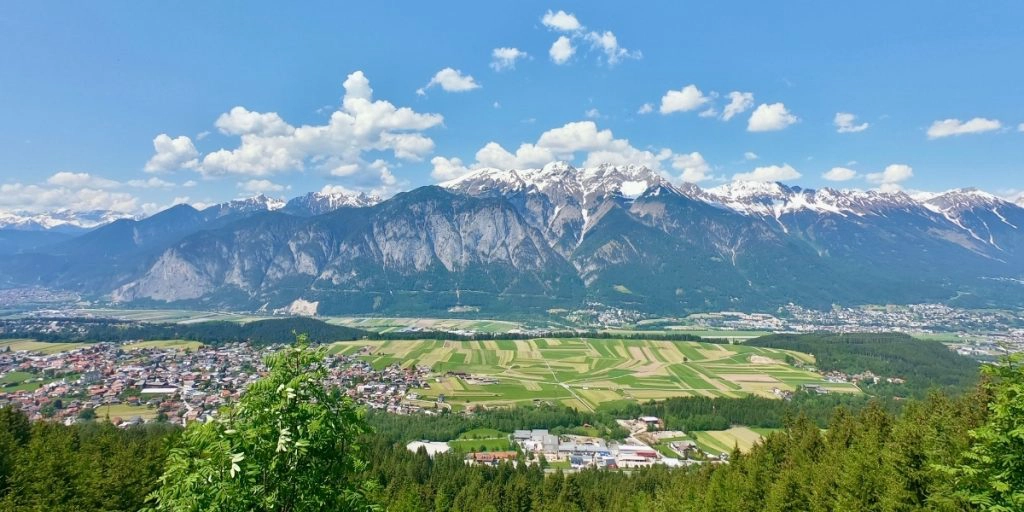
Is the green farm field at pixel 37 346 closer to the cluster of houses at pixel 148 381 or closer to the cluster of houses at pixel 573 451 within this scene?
the cluster of houses at pixel 148 381

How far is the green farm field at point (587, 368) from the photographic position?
107062 mm

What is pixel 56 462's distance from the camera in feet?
89.9

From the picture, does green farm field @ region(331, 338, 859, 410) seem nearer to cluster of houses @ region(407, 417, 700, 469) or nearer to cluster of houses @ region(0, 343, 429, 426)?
cluster of houses @ region(0, 343, 429, 426)

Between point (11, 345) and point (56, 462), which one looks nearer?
point (56, 462)

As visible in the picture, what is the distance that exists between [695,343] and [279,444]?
17461 cm

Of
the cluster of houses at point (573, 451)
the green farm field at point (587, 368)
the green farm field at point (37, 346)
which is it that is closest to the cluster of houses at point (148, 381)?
the green farm field at point (37, 346)

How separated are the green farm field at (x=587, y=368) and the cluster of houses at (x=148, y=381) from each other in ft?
33.7

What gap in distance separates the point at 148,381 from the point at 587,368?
3856 inches

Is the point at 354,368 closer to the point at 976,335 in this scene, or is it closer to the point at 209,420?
the point at 209,420

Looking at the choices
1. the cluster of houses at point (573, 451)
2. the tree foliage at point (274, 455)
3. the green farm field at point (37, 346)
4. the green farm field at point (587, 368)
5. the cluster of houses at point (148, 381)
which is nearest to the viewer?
the tree foliage at point (274, 455)

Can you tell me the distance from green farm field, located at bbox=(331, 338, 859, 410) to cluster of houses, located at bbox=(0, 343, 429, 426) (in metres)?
10.3

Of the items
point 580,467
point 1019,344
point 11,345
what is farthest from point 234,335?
point 1019,344

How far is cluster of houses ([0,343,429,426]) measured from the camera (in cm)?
8200

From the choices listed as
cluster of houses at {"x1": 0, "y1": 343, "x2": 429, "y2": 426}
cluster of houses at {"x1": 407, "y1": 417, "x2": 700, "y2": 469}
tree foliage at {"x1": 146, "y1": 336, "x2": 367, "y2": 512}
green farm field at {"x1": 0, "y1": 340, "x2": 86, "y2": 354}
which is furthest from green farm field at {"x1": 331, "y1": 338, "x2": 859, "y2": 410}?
tree foliage at {"x1": 146, "y1": 336, "x2": 367, "y2": 512}
